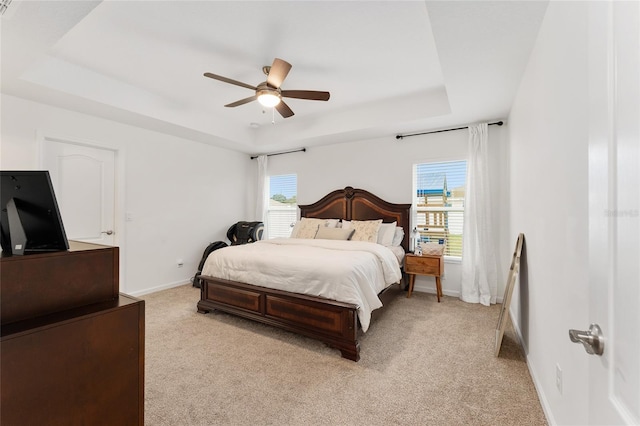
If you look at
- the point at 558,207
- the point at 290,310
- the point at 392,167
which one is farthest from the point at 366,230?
the point at 558,207

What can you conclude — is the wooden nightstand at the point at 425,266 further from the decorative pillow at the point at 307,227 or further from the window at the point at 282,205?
the window at the point at 282,205

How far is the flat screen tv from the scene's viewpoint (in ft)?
3.34

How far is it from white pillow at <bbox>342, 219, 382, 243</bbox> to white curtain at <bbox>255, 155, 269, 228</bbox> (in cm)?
222

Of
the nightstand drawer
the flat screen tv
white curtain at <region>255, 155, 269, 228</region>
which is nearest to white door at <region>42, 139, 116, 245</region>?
white curtain at <region>255, 155, 269, 228</region>

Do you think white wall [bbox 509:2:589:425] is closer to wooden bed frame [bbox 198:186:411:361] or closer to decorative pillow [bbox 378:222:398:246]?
wooden bed frame [bbox 198:186:411:361]

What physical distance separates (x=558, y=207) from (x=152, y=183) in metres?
4.81

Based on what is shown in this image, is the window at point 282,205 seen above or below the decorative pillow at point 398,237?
above

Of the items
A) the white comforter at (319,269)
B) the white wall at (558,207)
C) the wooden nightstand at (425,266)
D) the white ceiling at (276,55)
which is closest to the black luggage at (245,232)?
the white comforter at (319,269)

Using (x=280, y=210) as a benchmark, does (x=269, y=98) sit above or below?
above

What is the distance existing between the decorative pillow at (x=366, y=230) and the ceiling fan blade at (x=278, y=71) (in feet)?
7.75

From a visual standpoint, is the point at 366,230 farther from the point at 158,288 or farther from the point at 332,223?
the point at 158,288

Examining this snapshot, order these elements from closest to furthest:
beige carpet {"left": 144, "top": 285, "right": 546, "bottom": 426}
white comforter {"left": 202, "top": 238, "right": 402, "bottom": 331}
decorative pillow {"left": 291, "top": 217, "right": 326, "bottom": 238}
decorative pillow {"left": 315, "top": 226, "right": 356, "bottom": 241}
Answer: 1. beige carpet {"left": 144, "top": 285, "right": 546, "bottom": 426}
2. white comforter {"left": 202, "top": 238, "right": 402, "bottom": 331}
3. decorative pillow {"left": 315, "top": 226, "right": 356, "bottom": 241}
4. decorative pillow {"left": 291, "top": 217, "right": 326, "bottom": 238}

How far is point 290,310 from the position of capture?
271 cm

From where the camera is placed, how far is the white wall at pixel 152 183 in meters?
3.18
